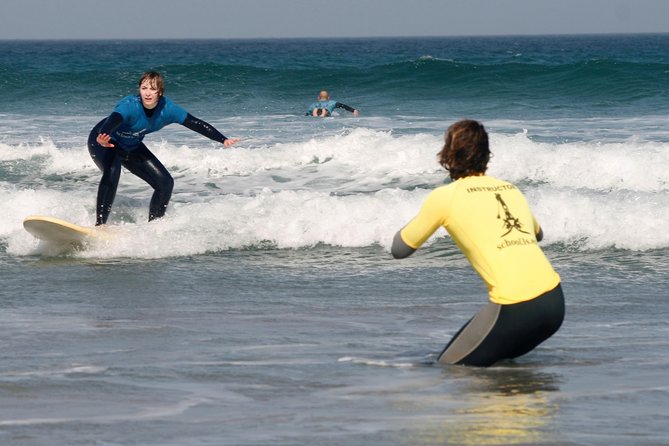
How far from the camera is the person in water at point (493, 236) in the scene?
5.08 m

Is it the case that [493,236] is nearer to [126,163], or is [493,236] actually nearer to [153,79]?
[153,79]

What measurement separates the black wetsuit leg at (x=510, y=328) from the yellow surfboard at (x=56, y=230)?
204 inches

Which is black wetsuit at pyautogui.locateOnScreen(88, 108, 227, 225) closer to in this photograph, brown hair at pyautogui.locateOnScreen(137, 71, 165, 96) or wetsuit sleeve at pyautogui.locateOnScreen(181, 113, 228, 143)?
wetsuit sleeve at pyautogui.locateOnScreen(181, 113, 228, 143)

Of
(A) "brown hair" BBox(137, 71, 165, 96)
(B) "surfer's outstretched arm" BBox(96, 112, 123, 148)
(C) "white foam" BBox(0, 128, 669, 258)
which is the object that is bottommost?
(C) "white foam" BBox(0, 128, 669, 258)

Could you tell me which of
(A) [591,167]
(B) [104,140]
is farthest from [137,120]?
(A) [591,167]

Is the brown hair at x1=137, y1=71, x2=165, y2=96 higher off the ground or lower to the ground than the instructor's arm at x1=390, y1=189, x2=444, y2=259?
higher

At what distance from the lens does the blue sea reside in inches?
186

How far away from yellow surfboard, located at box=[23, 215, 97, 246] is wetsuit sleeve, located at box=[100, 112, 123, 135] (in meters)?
0.88

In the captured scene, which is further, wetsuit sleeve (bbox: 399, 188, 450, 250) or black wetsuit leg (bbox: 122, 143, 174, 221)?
black wetsuit leg (bbox: 122, 143, 174, 221)

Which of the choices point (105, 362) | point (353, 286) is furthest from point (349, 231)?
point (105, 362)

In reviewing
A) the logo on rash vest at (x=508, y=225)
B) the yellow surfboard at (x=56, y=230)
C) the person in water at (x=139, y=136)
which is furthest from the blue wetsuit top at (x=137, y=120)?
the logo on rash vest at (x=508, y=225)

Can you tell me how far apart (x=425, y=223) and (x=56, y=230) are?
5.47 m

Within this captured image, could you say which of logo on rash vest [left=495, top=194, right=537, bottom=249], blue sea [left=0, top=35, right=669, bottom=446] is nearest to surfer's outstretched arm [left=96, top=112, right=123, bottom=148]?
blue sea [left=0, top=35, right=669, bottom=446]

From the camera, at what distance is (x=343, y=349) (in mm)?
6199
